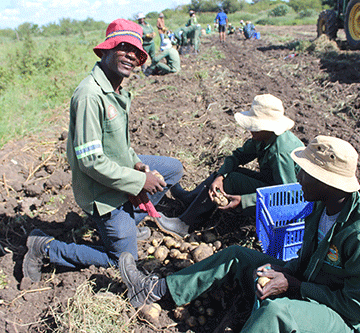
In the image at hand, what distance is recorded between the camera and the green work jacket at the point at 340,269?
152cm

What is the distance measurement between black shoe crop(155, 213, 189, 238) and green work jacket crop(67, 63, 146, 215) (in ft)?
2.51

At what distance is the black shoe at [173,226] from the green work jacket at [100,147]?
77cm

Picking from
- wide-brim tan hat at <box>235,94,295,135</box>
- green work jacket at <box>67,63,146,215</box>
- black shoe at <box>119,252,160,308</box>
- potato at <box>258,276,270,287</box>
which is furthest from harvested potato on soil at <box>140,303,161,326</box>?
wide-brim tan hat at <box>235,94,295,135</box>

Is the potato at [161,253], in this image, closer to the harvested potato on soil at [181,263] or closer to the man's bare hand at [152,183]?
the harvested potato on soil at [181,263]

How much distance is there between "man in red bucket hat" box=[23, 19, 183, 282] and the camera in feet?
6.64

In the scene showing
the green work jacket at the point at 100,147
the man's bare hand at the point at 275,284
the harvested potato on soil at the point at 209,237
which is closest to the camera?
the man's bare hand at the point at 275,284

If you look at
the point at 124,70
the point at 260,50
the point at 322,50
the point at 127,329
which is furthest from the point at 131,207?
the point at 260,50

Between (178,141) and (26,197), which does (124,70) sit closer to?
(26,197)

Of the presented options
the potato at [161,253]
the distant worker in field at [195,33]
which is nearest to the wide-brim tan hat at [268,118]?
the potato at [161,253]

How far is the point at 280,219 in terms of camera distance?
8.64ft

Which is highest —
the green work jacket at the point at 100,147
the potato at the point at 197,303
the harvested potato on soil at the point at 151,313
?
the green work jacket at the point at 100,147

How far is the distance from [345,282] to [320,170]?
56 cm

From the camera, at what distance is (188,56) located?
11.9 metres

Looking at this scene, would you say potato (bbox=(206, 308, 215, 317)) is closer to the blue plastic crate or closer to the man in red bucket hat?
the blue plastic crate
